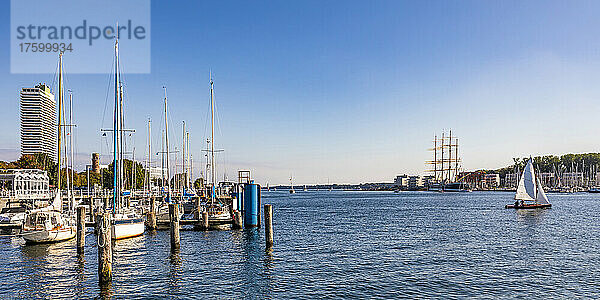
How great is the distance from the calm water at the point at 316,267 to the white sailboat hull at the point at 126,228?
36.8 inches

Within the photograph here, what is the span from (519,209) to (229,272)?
8278 centimetres

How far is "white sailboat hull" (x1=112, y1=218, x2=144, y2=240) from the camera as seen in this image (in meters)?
44.8

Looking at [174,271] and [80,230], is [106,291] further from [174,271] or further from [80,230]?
[80,230]

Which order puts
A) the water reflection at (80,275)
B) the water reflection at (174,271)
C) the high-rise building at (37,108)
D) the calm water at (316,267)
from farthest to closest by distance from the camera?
1. the high-rise building at (37,108)
2. the water reflection at (174,271)
3. the calm water at (316,267)
4. the water reflection at (80,275)

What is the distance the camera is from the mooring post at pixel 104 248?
2664cm

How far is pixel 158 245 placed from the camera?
144 ft

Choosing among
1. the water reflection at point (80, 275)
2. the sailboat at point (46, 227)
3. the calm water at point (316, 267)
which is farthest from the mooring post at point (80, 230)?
the sailboat at point (46, 227)

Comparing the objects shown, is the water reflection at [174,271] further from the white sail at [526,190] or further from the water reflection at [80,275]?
the white sail at [526,190]

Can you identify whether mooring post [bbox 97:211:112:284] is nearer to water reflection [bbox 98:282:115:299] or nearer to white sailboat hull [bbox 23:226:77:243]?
water reflection [bbox 98:282:115:299]

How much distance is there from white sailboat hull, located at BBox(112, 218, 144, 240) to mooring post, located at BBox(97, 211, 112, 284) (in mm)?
17837

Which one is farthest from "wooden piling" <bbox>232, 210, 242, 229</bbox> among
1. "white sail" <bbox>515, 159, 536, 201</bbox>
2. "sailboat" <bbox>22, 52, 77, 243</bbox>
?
"white sail" <bbox>515, 159, 536, 201</bbox>

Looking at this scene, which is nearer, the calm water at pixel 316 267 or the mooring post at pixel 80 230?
the calm water at pixel 316 267

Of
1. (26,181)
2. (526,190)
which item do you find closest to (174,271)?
(26,181)

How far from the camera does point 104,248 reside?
27.0 meters
